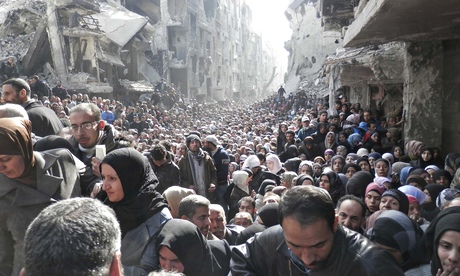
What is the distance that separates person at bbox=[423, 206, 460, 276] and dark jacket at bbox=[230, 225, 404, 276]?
0.45 meters

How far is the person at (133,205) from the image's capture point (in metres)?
2.27

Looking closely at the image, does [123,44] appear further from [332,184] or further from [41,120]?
[41,120]

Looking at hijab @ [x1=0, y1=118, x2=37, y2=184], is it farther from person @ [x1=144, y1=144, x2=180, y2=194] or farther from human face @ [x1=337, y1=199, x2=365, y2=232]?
person @ [x1=144, y1=144, x2=180, y2=194]

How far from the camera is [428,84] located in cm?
759

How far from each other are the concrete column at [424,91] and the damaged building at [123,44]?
1591cm

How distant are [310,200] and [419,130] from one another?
6.75m

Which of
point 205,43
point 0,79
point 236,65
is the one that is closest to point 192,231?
point 0,79

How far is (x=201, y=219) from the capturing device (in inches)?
114

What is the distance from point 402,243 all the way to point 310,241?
3.51 ft

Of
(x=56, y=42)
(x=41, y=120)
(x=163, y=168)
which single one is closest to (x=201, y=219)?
(x=41, y=120)

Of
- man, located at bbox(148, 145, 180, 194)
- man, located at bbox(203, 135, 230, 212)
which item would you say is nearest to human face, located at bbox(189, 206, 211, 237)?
man, located at bbox(148, 145, 180, 194)

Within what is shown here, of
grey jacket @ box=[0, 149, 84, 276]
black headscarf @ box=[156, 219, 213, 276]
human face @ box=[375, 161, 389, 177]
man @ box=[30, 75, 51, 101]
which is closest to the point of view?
grey jacket @ box=[0, 149, 84, 276]

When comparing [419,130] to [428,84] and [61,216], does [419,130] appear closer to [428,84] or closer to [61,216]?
[428,84]

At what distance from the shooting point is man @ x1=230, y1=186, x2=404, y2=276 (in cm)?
190
